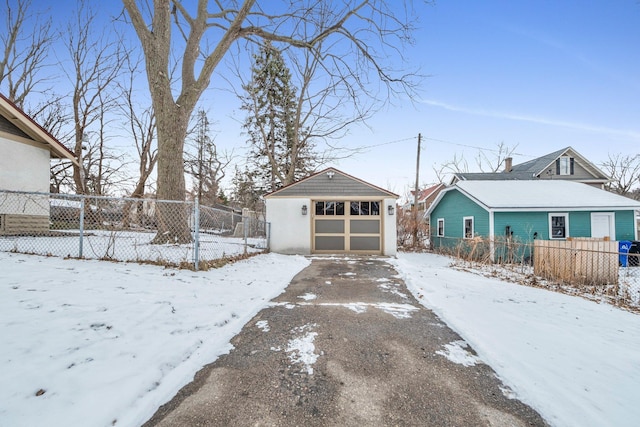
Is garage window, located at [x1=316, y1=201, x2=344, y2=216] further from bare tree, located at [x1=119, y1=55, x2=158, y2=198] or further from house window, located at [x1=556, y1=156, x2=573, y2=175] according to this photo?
house window, located at [x1=556, y1=156, x2=573, y2=175]

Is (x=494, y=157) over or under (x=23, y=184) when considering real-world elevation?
over

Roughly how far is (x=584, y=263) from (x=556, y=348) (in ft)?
19.7

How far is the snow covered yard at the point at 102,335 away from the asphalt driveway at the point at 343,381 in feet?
0.74

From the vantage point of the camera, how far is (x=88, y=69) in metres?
14.6

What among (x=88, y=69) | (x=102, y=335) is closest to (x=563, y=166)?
(x=102, y=335)

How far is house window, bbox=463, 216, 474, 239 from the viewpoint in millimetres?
12912

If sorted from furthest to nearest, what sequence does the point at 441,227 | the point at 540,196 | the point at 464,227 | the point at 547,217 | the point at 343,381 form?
1. the point at 441,227
2. the point at 464,227
3. the point at 540,196
4. the point at 547,217
5. the point at 343,381

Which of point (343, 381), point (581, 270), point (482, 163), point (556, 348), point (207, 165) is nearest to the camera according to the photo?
point (343, 381)

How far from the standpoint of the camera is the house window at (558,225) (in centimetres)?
1173

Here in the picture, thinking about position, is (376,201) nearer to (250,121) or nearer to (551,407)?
(551,407)

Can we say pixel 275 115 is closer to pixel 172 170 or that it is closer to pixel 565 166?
pixel 172 170

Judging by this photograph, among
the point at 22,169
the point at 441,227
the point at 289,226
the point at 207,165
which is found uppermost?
the point at 207,165

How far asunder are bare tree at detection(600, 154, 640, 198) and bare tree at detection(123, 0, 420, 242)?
3358 centimetres

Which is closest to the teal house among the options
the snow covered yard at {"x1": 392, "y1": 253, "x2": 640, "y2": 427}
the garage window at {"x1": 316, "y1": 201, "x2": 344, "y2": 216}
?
the garage window at {"x1": 316, "y1": 201, "x2": 344, "y2": 216}
